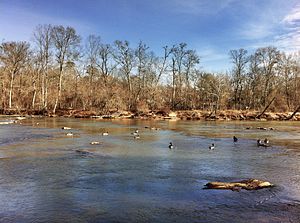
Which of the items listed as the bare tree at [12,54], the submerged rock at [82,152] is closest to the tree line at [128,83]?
the bare tree at [12,54]

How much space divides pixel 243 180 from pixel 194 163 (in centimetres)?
326

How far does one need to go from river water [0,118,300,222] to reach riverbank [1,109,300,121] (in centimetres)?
3449

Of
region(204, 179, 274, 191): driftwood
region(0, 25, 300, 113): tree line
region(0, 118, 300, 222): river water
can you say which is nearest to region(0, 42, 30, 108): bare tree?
region(0, 25, 300, 113): tree line

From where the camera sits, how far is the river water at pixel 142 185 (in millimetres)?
7746

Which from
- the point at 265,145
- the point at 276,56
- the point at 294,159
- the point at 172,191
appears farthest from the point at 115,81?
the point at 172,191

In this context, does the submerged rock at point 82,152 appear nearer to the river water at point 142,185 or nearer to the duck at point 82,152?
the duck at point 82,152

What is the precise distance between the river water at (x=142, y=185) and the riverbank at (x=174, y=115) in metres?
34.5

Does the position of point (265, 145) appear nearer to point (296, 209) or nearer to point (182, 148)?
point (182, 148)

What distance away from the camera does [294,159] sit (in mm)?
15258

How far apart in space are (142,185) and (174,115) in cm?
4313

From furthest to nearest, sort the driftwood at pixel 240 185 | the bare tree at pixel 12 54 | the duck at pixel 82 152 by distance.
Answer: the bare tree at pixel 12 54 → the duck at pixel 82 152 → the driftwood at pixel 240 185

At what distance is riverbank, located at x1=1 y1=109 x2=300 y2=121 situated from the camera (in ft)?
170

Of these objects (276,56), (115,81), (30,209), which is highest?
(276,56)

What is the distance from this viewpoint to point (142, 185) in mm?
10281
